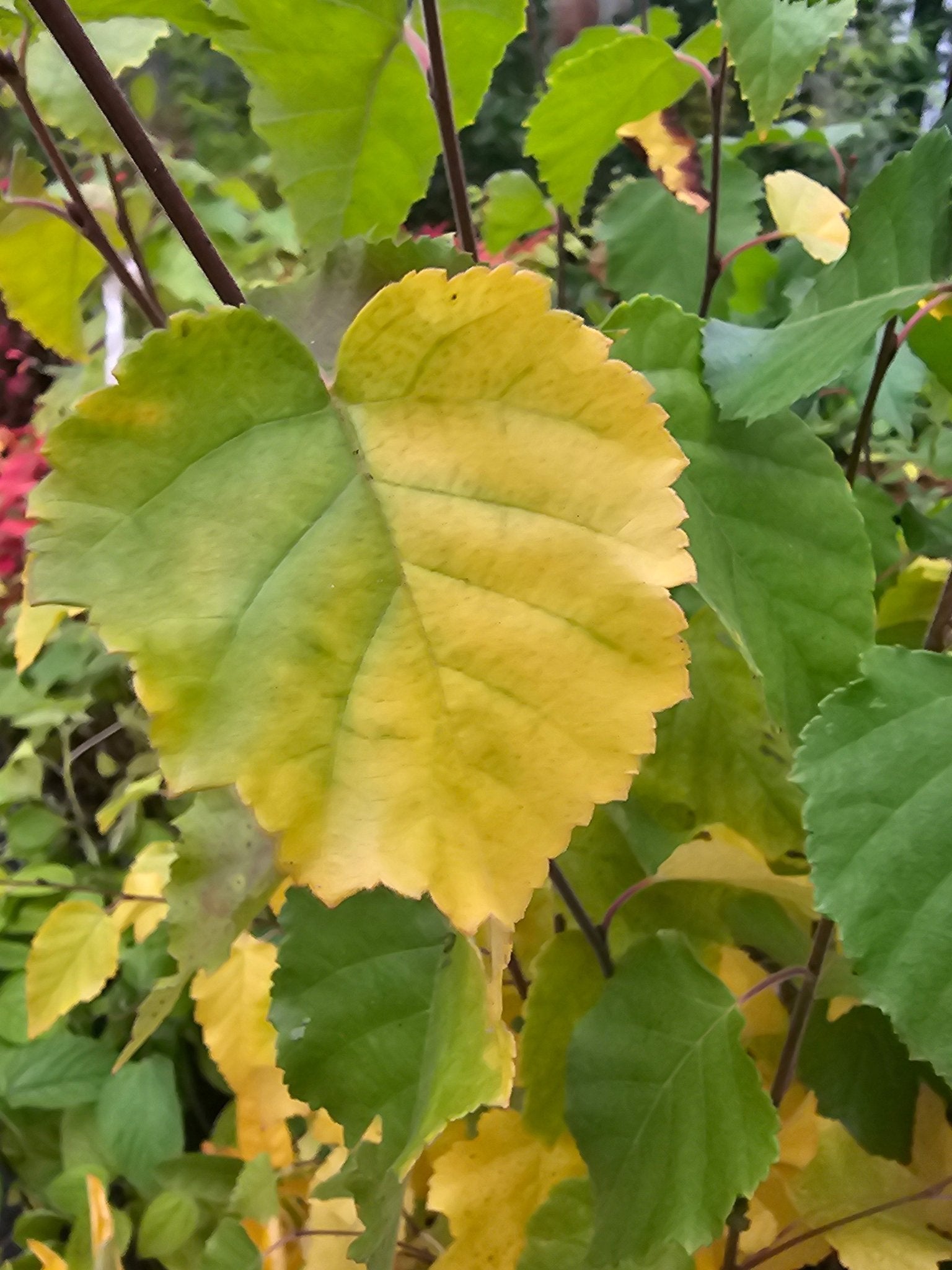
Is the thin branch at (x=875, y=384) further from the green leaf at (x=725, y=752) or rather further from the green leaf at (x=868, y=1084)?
the green leaf at (x=868, y=1084)

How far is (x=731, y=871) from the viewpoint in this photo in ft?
1.21

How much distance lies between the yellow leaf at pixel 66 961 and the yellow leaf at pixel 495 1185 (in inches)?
13.3

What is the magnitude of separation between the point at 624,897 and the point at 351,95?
356 millimetres

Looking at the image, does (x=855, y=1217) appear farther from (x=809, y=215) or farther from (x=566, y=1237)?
(x=809, y=215)

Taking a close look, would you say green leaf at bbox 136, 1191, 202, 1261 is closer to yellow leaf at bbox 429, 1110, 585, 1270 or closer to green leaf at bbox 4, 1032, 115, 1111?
green leaf at bbox 4, 1032, 115, 1111

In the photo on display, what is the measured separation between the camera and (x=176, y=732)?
0.17 m

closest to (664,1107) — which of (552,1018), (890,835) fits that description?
(552,1018)

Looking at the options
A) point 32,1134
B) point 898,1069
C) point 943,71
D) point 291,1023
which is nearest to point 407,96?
point 291,1023

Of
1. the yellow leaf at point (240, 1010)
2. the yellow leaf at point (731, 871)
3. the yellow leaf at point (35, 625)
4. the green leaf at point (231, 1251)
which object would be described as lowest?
the green leaf at point (231, 1251)

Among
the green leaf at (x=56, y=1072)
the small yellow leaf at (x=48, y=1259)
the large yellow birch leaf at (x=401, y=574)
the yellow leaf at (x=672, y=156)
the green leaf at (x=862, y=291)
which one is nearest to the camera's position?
the large yellow birch leaf at (x=401, y=574)

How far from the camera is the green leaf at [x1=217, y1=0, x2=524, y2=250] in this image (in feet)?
1.00

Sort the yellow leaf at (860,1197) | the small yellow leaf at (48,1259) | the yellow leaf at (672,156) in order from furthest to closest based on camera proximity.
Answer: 1. the yellow leaf at (672,156)
2. the small yellow leaf at (48,1259)
3. the yellow leaf at (860,1197)

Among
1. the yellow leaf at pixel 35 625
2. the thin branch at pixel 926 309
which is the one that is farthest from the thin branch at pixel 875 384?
the yellow leaf at pixel 35 625

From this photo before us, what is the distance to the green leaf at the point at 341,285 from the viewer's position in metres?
0.25
